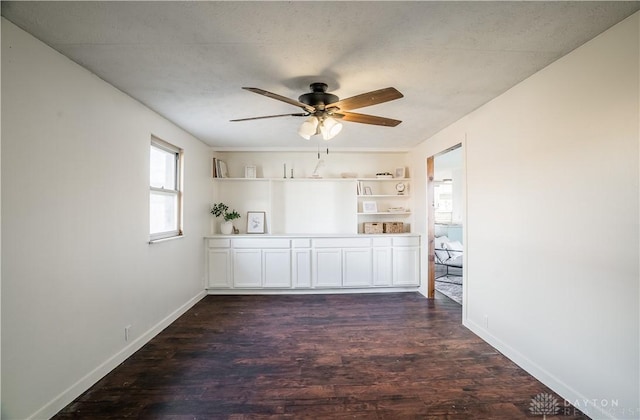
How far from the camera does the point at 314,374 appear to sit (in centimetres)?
213

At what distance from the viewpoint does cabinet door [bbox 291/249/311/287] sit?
4.16m

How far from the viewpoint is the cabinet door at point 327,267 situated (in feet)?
13.7

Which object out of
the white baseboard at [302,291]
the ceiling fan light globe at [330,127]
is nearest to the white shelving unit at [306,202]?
the white baseboard at [302,291]

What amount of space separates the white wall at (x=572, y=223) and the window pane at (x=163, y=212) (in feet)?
11.4

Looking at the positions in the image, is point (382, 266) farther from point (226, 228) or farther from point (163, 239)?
point (163, 239)

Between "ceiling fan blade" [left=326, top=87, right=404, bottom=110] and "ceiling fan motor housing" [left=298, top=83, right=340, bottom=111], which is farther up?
"ceiling fan motor housing" [left=298, top=83, right=340, bottom=111]

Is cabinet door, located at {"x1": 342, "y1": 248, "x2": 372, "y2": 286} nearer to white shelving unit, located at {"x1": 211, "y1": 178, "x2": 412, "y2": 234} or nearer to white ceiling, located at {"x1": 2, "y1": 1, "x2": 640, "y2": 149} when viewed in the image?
white shelving unit, located at {"x1": 211, "y1": 178, "x2": 412, "y2": 234}

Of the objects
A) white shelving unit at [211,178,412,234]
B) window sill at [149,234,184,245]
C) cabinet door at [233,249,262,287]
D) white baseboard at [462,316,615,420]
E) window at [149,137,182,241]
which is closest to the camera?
white baseboard at [462,316,615,420]

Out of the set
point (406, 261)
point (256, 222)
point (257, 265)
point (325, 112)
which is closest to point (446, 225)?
point (406, 261)

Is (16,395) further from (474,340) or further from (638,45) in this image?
(638,45)

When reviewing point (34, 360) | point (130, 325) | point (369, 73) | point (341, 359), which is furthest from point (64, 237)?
point (369, 73)

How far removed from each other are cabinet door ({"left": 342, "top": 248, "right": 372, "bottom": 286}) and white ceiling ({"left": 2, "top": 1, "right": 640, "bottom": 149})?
2360 millimetres

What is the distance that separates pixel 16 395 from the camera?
4.91 ft

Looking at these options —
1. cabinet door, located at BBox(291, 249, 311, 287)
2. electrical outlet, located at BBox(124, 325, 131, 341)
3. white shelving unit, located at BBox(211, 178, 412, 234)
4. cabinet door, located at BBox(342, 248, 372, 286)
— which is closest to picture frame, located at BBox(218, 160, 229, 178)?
white shelving unit, located at BBox(211, 178, 412, 234)
